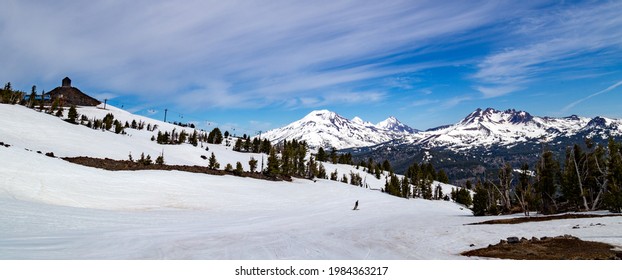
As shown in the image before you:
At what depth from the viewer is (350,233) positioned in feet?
65.5

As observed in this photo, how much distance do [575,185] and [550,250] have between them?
43761mm

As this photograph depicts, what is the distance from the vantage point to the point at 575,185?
4656 centimetres

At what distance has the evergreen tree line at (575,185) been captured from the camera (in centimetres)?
3853

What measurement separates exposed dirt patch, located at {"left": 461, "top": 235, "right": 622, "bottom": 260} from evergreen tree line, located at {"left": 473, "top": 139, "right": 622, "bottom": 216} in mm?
23688

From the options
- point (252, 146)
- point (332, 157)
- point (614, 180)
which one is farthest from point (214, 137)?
point (614, 180)

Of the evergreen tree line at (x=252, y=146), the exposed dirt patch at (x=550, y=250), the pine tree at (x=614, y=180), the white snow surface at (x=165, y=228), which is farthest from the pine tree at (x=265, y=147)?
the exposed dirt patch at (x=550, y=250)

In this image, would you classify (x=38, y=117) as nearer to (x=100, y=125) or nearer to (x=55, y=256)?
(x=100, y=125)

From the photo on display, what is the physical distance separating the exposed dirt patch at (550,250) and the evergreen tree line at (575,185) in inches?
933

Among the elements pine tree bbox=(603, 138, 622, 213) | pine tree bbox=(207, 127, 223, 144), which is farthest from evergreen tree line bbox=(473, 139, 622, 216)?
pine tree bbox=(207, 127, 223, 144)

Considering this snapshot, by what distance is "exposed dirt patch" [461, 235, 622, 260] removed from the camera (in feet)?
38.4

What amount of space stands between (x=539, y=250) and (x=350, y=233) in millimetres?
9688

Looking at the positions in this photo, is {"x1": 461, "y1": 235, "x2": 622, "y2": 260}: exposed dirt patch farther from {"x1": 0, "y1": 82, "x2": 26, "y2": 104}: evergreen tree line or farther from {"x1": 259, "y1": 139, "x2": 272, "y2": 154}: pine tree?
{"x1": 259, "y1": 139, "x2": 272, "y2": 154}: pine tree

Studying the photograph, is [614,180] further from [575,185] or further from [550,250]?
[550,250]
